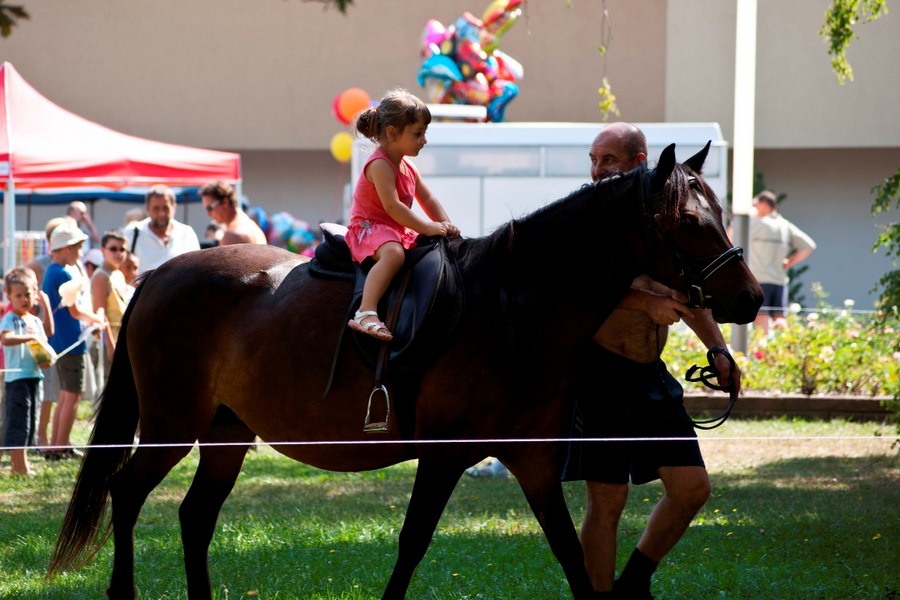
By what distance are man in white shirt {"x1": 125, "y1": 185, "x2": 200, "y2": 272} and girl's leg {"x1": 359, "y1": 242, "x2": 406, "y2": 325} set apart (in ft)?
18.4

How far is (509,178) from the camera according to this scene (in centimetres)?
1415

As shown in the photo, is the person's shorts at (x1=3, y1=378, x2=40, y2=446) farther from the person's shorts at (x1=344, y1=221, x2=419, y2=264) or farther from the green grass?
the person's shorts at (x1=344, y1=221, x2=419, y2=264)

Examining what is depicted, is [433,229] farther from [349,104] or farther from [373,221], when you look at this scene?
[349,104]

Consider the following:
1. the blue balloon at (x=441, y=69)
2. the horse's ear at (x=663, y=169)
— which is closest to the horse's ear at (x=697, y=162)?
the horse's ear at (x=663, y=169)

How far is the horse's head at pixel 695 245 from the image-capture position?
3.87m

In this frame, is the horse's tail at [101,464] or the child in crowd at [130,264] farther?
the child in crowd at [130,264]

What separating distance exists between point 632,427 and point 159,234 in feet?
20.5

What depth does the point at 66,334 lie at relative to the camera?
952 centimetres

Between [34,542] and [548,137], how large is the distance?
939 centimetres

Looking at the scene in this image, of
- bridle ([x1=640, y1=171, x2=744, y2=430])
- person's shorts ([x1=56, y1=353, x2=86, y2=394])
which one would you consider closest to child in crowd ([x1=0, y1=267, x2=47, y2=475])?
person's shorts ([x1=56, y1=353, x2=86, y2=394])

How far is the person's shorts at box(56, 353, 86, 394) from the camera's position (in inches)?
369

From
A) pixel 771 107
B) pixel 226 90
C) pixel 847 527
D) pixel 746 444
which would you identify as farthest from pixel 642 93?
pixel 847 527

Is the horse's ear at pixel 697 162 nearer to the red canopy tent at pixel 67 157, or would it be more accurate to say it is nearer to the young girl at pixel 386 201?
the young girl at pixel 386 201

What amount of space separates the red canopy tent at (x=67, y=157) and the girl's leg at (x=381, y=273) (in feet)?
25.6
